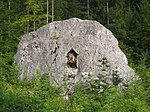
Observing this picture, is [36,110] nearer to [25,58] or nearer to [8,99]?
[8,99]

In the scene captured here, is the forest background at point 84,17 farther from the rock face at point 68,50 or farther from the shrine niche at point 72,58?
the shrine niche at point 72,58

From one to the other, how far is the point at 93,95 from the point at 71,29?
9.25 meters

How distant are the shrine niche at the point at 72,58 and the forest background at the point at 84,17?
2.45 m

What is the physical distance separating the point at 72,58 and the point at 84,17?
57.8 feet

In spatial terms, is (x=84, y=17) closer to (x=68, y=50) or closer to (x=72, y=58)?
(x=68, y=50)

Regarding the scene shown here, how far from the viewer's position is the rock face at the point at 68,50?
48.8 ft

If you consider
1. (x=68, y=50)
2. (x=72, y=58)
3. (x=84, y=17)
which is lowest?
(x=72, y=58)

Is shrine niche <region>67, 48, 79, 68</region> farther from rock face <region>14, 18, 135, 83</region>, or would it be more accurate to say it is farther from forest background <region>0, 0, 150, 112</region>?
forest background <region>0, 0, 150, 112</region>

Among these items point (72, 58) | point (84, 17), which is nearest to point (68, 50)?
point (72, 58)

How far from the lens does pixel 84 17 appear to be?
32.2 metres

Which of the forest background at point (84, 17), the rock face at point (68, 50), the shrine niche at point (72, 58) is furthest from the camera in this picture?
the shrine niche at point (72, 58)

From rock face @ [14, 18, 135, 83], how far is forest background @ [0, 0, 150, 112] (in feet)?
3.05

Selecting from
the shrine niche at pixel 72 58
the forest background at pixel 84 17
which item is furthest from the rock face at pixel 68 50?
the forest background at pixel 84 17

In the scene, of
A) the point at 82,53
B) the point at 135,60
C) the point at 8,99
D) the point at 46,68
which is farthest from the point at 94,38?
the point at 8,99
